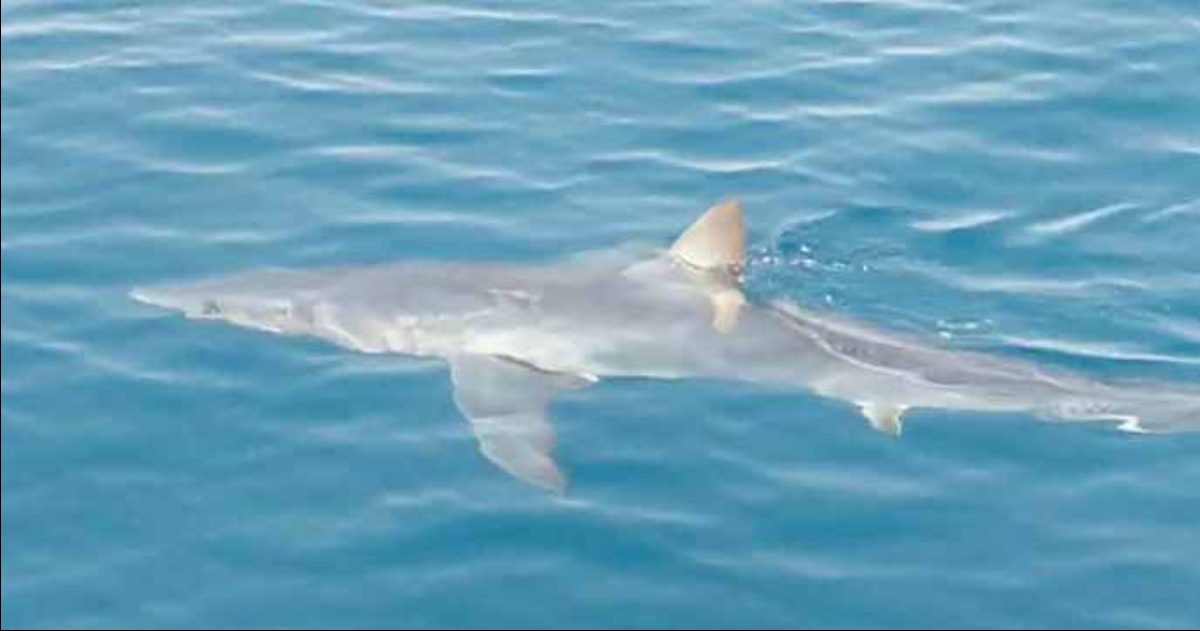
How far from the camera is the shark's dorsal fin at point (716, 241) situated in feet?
51.9

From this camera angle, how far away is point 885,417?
1560cm

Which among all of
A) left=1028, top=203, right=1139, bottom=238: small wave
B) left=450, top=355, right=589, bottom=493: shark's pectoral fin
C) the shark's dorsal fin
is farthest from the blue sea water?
the shark's dorsal fin

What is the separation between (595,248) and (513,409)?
2327mm

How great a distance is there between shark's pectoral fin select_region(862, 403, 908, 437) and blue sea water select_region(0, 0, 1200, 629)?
0.10 metres

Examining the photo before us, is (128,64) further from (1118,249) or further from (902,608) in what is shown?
(902,608)

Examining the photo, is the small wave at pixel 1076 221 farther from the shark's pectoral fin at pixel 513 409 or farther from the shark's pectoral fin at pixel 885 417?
the shark's pectoral fin at pixel 513 409

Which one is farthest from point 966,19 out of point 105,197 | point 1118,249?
point 105,197

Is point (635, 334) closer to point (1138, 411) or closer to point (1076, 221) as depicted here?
point (1138, 411)

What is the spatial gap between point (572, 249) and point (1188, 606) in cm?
480

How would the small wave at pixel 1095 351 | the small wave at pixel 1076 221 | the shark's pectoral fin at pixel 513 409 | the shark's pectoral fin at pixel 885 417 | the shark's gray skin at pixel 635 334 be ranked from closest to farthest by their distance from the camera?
the shark's pectoral fin at pixel 513 409, the shark's pectoral fin at pixel 885 417, the shark's gray skin at pixel 635 334, the small wave at pixel 1095 351, the small wave at pixel 1076 221

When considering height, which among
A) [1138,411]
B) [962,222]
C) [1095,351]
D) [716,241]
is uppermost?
[962,222]

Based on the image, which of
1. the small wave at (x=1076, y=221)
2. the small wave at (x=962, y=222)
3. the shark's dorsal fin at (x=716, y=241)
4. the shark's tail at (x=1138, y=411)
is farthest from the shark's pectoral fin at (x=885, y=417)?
the small wave at (x=1076, y=221)

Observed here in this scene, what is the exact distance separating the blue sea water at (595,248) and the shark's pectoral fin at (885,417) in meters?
0.10

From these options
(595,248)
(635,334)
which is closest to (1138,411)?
(635,334)
